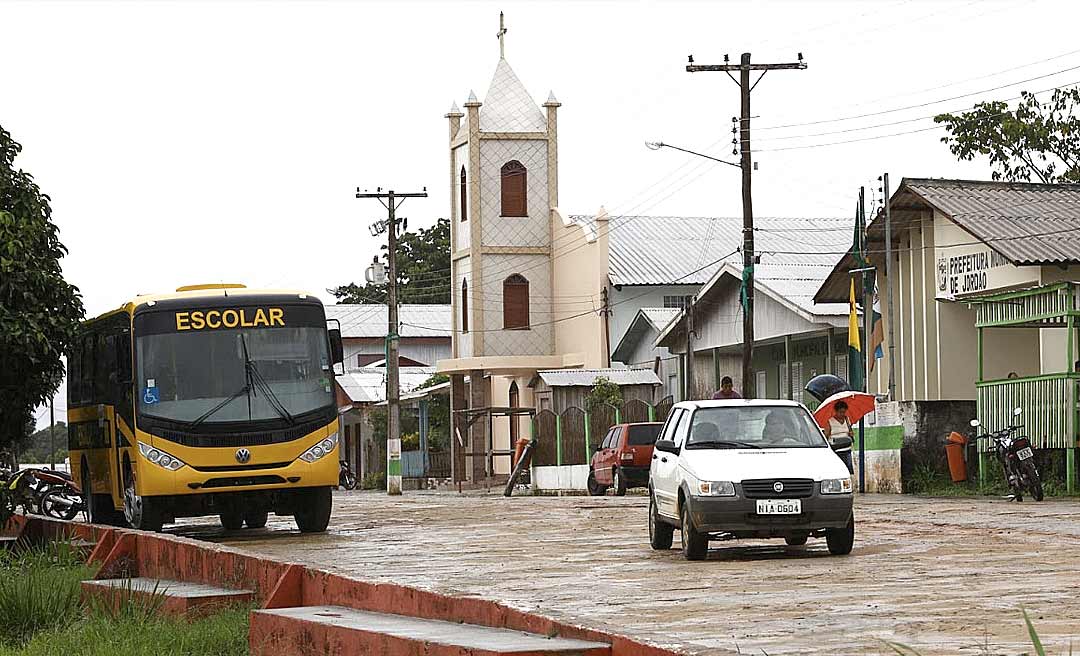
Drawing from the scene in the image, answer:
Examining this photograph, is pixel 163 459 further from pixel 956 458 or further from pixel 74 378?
pixel 956 458

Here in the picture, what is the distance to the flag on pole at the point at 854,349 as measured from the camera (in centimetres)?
3409

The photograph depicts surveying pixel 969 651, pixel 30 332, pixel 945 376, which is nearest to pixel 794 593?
pixel 969 651

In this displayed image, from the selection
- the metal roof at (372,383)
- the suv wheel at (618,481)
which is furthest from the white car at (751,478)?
the metal roof at (372,383)

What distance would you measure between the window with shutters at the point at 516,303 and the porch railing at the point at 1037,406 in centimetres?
3066

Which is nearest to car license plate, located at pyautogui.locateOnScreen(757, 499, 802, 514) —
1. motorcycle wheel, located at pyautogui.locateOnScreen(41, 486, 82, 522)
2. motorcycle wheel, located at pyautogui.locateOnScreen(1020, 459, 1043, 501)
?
motorcycle wheel, located at pyautogui.locateOnScreen(1020, 459, 1043, 501)

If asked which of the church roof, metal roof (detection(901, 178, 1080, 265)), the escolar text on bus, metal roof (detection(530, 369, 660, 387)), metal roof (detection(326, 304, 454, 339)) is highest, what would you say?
the church roof

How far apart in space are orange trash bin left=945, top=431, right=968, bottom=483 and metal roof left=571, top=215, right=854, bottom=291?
22.5 meters

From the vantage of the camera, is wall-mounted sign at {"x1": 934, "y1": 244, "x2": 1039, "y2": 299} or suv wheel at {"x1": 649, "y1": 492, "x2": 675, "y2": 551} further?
wall-mounted sign at {"x1": 934, "y1": 244, "x2": 1039, "y2": 299}

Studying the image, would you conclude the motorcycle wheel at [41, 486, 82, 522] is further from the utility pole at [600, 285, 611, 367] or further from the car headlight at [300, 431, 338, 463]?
the utility pole at [600, 285, 611, 367]

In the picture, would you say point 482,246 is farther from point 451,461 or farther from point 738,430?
Answer: point 738,430

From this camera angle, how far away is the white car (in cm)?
1510

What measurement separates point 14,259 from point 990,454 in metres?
16.4

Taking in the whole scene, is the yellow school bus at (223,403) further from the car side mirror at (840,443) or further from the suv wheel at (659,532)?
the car side mirror at (840,443)

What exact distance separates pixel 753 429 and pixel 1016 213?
1614 centimetres
